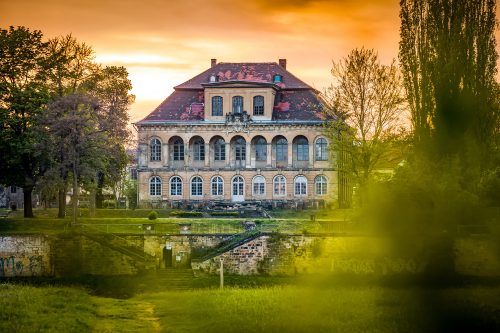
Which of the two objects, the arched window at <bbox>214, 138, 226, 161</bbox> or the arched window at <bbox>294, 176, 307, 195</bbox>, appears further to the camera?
the arched window at <bbox>214, 138, 226, 161</bbox>

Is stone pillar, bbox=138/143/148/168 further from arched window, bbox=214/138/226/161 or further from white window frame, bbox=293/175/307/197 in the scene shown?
white window frame, bbox=293/175/307/197

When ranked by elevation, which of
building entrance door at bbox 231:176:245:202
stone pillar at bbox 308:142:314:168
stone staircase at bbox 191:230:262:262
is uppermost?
stone pillar at bbox 308:142:314:168

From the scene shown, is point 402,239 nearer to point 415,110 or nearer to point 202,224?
point 415,110

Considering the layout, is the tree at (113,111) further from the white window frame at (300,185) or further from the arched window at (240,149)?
the white window frame at (300,185)

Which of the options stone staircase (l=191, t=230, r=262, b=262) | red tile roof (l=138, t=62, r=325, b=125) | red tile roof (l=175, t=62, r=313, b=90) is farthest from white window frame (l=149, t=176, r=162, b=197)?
stone staircase (l=191, t=230, r=262, b=262)

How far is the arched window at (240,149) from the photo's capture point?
74875 mm

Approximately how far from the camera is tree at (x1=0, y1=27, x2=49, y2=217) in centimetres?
5581

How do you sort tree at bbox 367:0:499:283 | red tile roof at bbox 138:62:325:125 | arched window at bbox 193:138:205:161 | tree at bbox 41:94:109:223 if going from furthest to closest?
arched window at bbox 193:138:205:161
red tile roof at bbox 138:62:325:125
tree at bbox 41:94:109:223
tree at bbox 367:0:499:283

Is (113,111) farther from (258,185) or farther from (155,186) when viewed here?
(258,185)

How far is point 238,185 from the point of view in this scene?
2921 inches

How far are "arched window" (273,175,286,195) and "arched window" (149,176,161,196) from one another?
9878 mm

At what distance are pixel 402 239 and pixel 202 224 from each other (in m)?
13.8

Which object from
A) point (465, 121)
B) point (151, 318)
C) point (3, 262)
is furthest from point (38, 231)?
point (465, 121)

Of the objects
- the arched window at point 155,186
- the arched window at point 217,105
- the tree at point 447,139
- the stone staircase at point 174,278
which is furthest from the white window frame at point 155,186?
the tree at point 447,139
